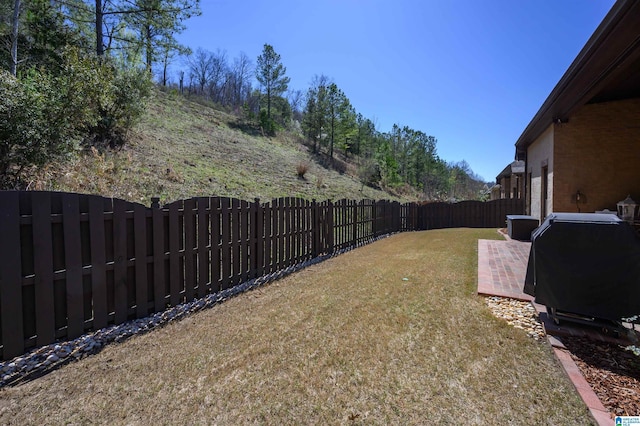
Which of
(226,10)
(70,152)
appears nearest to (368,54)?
(226,10)

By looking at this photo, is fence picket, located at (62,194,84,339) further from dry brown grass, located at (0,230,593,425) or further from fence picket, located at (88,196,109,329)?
dry brown grass, located at (0,230,593,425)

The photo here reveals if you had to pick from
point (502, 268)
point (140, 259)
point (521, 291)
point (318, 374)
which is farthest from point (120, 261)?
point (502, 268)

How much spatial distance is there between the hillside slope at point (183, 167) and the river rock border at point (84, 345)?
4767mm

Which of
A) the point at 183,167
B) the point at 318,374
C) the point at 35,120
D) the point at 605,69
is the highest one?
the point at 605,69

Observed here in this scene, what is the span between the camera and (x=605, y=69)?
4.55 metres

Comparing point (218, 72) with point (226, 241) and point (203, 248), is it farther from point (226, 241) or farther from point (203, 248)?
point (203, 248)

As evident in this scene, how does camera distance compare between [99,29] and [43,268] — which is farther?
[99,29]

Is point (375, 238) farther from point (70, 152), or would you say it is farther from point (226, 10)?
point (226, 10)

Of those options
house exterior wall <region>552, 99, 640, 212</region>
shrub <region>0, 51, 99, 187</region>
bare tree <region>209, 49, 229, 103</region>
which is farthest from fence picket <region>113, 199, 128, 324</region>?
bare tree <region>209, 49, 229, 103</region>

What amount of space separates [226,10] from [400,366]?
1375cm

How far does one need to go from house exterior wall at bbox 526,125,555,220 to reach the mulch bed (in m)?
5.76

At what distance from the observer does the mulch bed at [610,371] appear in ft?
6.88

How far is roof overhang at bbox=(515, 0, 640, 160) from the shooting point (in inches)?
133

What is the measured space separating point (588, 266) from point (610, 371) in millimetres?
1032
